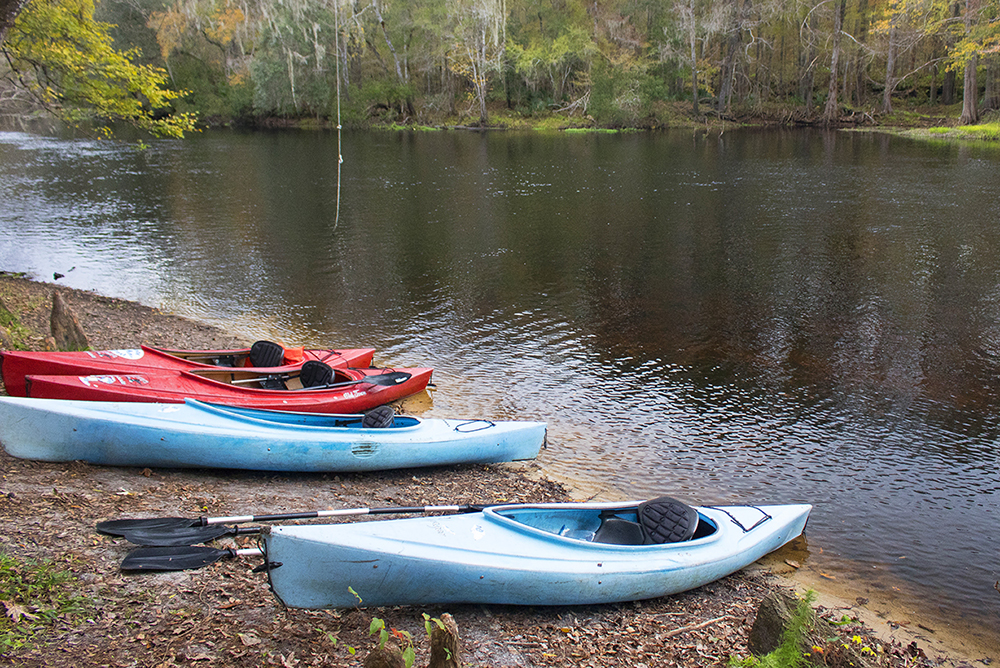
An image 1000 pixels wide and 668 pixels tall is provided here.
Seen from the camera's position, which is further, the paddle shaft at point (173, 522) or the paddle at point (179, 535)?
the paddle shaft at point (173, 522)

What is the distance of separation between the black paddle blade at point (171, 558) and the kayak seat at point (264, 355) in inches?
155

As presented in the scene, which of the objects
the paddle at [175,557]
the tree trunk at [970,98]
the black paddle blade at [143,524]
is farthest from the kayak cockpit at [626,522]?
the tree trunk at [970,98]

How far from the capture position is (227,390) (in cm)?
740

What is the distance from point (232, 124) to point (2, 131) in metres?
14.5

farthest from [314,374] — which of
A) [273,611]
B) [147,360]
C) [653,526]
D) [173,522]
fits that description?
[653,526]

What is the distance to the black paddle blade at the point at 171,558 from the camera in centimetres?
438

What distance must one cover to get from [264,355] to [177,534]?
12.6 feet

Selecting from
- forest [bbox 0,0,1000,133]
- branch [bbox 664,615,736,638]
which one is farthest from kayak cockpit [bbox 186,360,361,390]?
forest [bbox 0,0,1000,133]

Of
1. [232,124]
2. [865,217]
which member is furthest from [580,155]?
[232,124]

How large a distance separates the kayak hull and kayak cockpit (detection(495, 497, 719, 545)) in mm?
3314

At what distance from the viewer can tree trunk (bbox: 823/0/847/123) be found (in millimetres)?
46094

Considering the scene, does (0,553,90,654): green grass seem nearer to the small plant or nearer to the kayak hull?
the small plant

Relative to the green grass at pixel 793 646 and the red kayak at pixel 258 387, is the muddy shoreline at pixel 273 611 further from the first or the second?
the red kayak at pixel 258 387

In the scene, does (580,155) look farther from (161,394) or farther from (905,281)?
(161,394)
